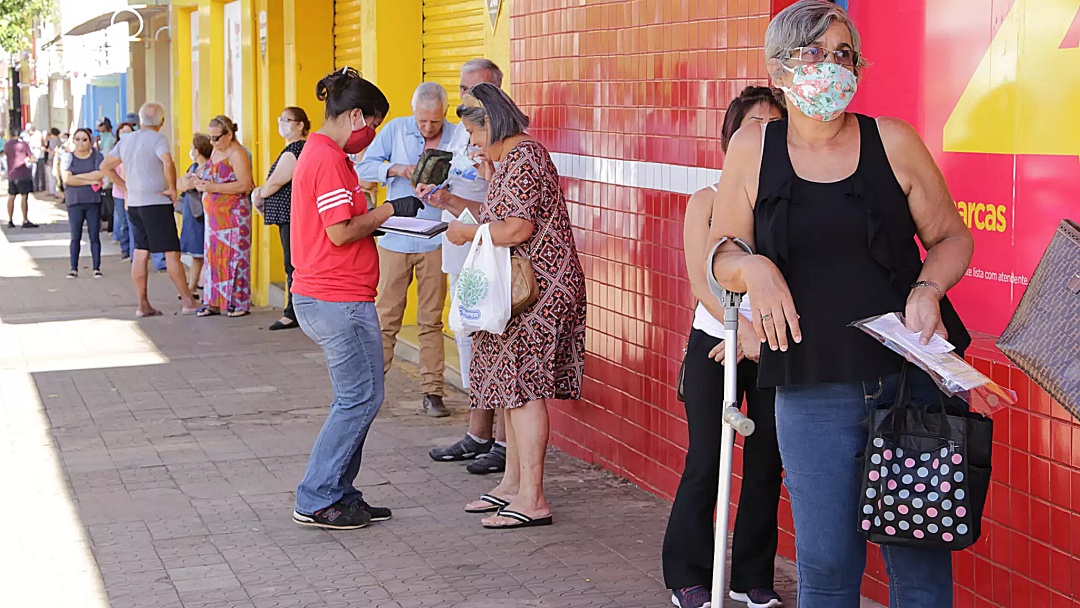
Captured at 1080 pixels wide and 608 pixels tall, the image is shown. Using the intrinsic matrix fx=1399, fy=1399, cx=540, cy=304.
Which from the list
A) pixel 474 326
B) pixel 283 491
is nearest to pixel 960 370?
pixel 474 326

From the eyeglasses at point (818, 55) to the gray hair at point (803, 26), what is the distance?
1 cm

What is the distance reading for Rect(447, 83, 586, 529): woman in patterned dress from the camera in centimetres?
591

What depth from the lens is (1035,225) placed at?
14.7 feet

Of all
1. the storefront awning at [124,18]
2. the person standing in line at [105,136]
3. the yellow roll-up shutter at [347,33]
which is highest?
the storefront awning at [124,18]

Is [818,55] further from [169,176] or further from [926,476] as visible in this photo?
[169,176]

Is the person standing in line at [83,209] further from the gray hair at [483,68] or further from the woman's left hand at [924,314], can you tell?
the woman's left hand at [924,314]

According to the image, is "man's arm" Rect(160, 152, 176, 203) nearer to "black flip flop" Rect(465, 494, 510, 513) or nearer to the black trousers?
"black flip flop" Rect(465, 494, 510, 513)

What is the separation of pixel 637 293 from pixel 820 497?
3549mm

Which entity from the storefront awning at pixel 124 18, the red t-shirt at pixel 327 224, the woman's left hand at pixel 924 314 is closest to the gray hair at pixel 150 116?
the red t-shirt at pixel 327 224

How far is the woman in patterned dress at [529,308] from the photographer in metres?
5.91

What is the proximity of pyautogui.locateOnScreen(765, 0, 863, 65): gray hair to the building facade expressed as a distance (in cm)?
134

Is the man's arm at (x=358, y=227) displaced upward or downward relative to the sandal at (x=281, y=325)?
upward

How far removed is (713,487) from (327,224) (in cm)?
205

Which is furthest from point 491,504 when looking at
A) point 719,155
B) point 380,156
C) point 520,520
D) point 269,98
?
point 269,98
